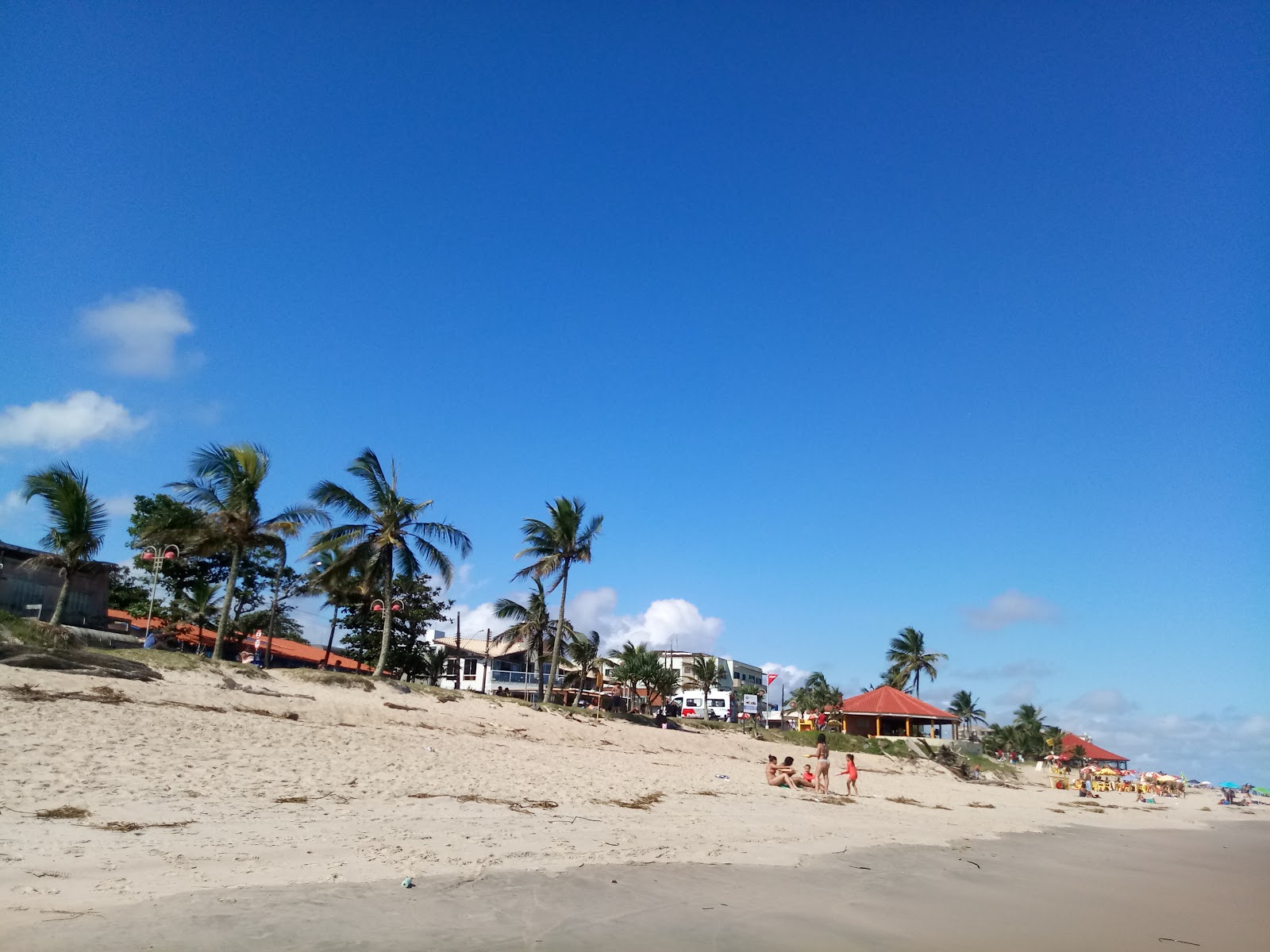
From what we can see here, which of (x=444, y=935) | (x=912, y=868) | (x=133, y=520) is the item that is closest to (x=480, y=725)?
(x=912, y=868)

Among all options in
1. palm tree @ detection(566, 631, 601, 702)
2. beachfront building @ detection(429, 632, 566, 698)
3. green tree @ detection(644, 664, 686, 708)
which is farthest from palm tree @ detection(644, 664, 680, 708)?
beachfront building @ detection(429, 632, 566, 698)

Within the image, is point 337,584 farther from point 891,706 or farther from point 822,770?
point 891,706

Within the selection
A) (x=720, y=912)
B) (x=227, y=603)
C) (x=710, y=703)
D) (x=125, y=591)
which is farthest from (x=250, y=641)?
(x=710, y=703)

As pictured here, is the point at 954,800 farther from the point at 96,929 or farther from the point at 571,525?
the point at 96,929

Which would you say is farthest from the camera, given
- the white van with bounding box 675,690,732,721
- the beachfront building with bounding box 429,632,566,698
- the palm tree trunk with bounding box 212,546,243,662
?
the white van with bounding box 675,690,732,721

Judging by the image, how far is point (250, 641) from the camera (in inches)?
1853

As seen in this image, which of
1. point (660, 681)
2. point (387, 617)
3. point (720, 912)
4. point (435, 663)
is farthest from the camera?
point (435, 663)

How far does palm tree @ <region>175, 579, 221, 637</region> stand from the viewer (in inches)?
1384

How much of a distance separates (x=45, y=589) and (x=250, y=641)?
22.7 metres

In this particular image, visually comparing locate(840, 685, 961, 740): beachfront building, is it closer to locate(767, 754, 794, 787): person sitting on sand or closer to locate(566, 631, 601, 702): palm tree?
locate(566, 631, 601, 702): palm tree

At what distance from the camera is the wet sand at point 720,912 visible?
546cm

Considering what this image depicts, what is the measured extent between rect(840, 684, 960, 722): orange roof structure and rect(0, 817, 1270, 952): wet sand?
119 feet

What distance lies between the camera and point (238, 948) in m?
5.14

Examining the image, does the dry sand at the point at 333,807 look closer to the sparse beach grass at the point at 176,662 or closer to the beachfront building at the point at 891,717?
the sparse beach grass at the point at 176,662
